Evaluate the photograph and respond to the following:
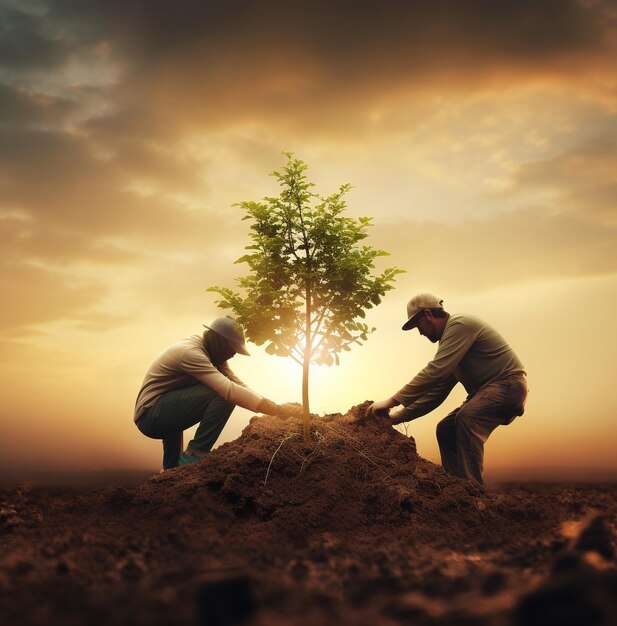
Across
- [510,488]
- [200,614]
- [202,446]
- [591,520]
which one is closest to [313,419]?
[202,446]

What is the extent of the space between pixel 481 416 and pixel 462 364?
81 cm

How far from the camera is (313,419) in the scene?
7996mm

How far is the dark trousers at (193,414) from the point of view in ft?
26.2

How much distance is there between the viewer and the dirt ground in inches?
95.5

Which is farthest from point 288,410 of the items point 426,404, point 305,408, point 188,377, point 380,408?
point 426,404

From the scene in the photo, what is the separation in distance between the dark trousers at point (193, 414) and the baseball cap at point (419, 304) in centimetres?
296

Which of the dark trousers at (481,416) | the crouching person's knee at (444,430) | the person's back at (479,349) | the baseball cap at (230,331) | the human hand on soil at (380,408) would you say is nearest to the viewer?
the dark trousers at (481,416)

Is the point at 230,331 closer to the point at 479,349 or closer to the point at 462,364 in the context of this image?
the point at 462,364

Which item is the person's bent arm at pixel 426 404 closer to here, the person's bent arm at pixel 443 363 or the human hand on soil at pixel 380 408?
the human hand on soil at pixel 380 408

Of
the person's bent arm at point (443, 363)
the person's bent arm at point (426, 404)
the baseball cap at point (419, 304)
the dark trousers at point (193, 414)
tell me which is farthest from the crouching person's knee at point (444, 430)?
the dark trousers at point (193, 414)

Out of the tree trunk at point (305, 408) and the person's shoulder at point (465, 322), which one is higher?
the person's shoulder at point (465, 322)

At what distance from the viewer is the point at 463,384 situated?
8.06 meters

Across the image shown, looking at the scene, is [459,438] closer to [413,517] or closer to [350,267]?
[413,517]

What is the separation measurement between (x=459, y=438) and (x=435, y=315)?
5.87ft
